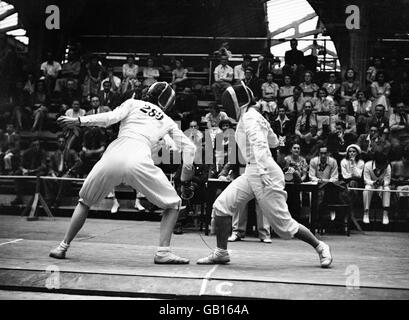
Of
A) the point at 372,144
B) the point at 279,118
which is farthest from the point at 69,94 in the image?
the point at 372,144

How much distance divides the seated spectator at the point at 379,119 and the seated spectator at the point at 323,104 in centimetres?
90

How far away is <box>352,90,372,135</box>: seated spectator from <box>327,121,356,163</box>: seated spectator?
549mm

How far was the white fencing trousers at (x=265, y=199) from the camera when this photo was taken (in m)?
6.21

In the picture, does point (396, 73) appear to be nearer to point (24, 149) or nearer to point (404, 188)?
point (404, 188)

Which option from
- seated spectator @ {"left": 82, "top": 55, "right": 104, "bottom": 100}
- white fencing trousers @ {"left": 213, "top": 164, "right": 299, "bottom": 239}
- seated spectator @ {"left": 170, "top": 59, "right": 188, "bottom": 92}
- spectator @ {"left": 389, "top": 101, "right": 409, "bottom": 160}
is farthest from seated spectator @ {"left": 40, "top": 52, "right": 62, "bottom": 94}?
white fencing trousers @ {"left": 213, "top": 164, "right": 299, "bottom": 239}

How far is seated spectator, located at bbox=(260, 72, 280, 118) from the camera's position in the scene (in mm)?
14406

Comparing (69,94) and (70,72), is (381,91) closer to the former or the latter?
(69,94)

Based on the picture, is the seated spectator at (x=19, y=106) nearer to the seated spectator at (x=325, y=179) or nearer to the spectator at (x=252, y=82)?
the spectator at (x=252, y=82)

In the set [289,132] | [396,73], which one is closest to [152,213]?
[289,132]

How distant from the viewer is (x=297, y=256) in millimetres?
7590

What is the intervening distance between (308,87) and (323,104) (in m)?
1.01

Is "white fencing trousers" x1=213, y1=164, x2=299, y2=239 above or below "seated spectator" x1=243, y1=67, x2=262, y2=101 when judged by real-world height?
below

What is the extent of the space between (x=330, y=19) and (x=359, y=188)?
29.9 ft

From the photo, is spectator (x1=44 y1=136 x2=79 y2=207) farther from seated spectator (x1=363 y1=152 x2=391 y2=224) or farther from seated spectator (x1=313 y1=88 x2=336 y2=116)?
seated spectator (x1=363 y1=152 x2=391 y2=224)
